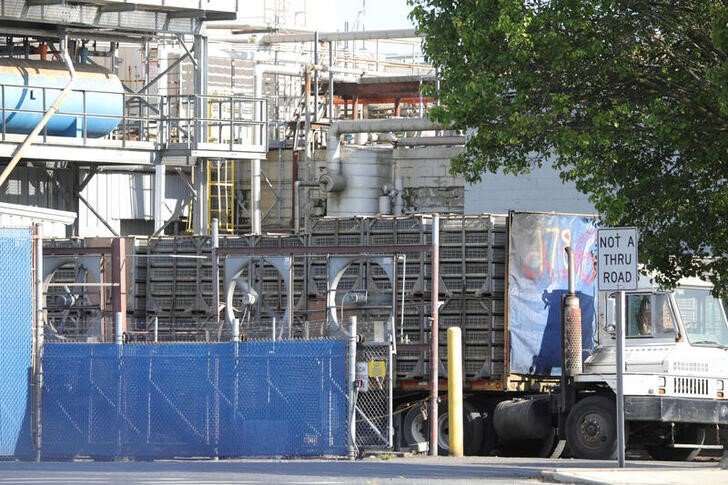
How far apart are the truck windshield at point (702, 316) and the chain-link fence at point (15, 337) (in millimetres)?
9444

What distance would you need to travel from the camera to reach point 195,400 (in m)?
20.9

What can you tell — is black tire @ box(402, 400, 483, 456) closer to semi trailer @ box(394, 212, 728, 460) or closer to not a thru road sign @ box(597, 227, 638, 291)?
semi trailer @ box(394, 212, 728, 460)

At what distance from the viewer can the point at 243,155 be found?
35844 millimetres

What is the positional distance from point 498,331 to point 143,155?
1432cm

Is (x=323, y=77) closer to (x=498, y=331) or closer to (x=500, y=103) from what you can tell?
(x=498, y=331)

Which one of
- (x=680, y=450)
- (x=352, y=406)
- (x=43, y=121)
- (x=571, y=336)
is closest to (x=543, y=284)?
(x=571, y=336)

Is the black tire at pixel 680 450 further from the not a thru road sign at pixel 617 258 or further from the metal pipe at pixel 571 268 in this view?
the not a thru road sign at pixel 617 258

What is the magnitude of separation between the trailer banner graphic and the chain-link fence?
24.3 feet

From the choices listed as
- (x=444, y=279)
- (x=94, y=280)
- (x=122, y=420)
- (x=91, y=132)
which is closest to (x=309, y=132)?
(x=91, y=132)

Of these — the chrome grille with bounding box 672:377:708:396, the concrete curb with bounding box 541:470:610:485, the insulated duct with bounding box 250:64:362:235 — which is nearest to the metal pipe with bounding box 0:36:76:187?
the insulated duct with bounding box 250:64:362:235

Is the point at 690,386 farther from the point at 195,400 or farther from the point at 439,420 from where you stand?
the point at 195,400

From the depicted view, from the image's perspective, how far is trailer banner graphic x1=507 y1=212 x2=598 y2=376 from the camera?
23.2 meters

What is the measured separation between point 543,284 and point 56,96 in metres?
15.1

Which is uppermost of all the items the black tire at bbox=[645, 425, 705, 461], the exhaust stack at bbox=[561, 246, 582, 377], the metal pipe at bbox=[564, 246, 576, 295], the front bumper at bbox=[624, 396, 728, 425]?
the metal pipe at bbox=[564, 246, 576, 295]
